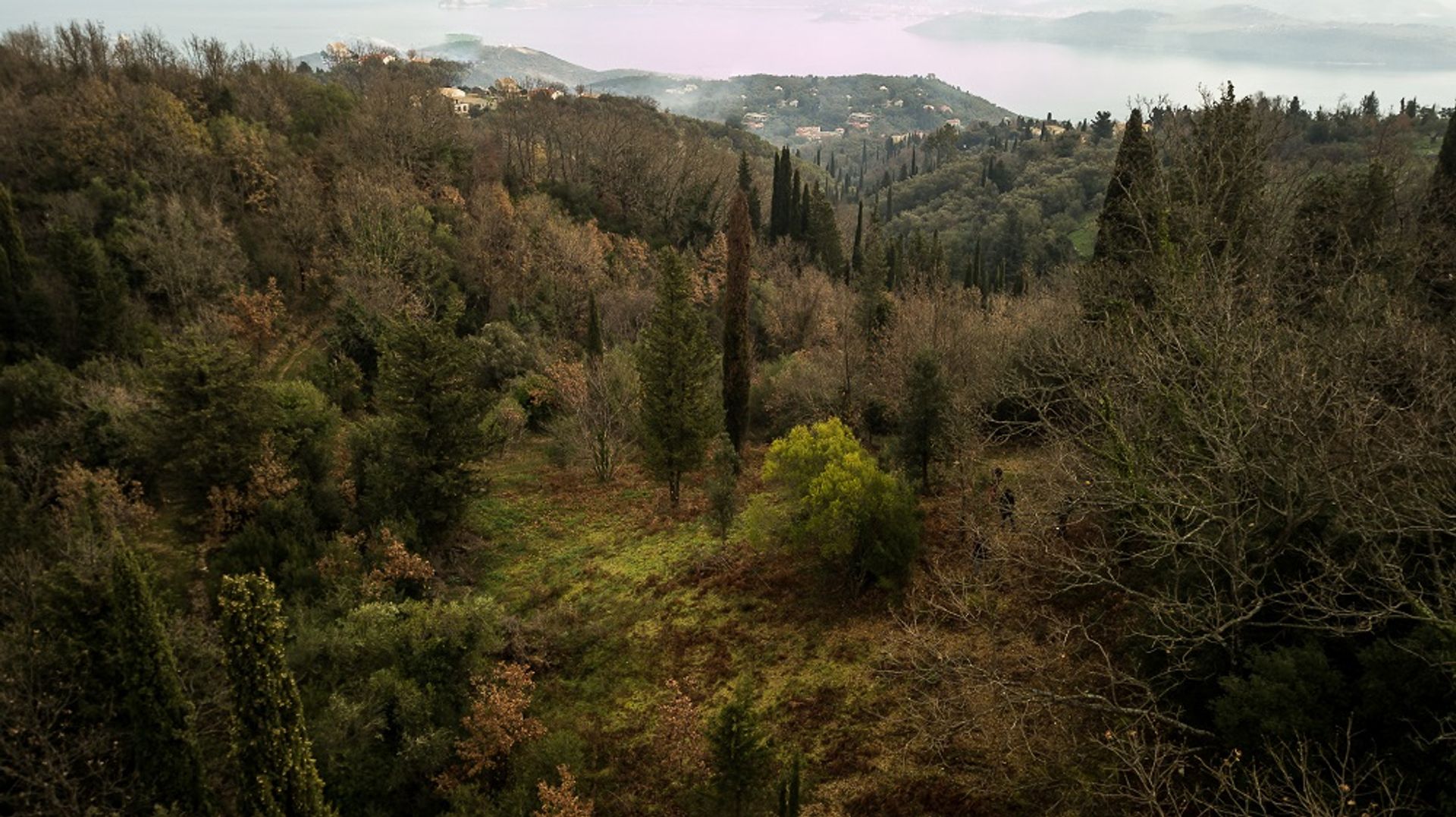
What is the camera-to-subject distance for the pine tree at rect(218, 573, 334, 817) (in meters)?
9.64

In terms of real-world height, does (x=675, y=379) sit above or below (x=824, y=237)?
below

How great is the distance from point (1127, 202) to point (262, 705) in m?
25.5

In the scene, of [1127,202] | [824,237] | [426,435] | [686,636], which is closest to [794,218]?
[824,237]

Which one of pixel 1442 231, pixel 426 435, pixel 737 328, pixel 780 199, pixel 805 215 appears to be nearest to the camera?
pixel 426 435

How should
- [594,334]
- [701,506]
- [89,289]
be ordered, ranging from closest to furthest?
[701,506], [89,289], [594,334]

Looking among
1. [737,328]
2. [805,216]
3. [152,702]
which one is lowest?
[152,702]

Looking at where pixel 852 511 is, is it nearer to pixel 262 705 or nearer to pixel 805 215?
pixel 262 705

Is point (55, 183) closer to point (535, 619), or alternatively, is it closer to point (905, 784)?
point (535, 619)

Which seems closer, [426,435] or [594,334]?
[426,435]

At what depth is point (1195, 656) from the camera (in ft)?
34.9

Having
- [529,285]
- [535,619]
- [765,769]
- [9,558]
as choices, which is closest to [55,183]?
[529,285]

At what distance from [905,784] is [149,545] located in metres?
21.4

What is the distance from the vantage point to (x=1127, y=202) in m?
23.4

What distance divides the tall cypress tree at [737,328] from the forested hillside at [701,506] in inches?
6.3
